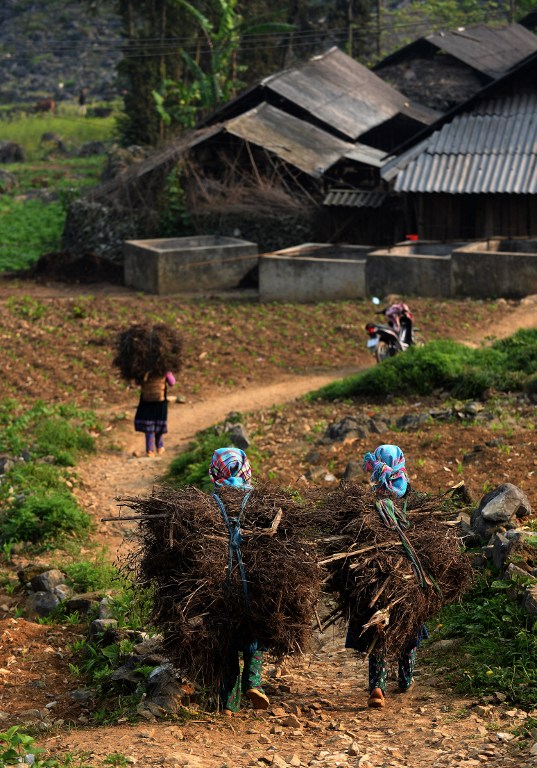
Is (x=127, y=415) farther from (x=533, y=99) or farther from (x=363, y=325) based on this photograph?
(x=533, y=99)

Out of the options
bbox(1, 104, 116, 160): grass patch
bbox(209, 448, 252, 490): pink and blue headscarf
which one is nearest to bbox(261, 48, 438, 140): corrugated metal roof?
bbox(1, 104, 116, 160): grass patch

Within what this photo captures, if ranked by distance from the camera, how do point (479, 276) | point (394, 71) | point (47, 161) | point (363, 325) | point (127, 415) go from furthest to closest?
point (47, 161), point (394, 71), point (479, 276), point (363, 325), point (127, 415)

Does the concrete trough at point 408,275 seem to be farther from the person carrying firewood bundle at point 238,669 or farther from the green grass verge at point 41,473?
the person carrying firewood bundle at point 238,669

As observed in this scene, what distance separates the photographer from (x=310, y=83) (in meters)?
31.5

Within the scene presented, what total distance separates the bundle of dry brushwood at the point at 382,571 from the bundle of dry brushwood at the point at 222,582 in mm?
217

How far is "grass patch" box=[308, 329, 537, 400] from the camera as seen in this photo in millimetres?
13820

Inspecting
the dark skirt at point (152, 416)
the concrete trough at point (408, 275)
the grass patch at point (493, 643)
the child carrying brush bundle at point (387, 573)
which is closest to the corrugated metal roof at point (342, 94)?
the concrete trough at point (408, 275)

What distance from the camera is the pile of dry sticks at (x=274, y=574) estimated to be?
6.04 meters

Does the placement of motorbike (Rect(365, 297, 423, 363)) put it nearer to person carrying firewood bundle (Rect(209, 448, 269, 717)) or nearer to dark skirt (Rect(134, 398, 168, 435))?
dark skirt (Rect(134, 398, 168, 435))

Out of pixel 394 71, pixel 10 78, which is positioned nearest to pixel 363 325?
pixel 394 71

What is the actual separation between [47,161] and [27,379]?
33335 millimetres

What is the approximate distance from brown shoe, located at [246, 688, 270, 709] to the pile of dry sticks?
0.88 feet

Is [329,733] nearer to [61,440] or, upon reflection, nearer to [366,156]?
[61,440]

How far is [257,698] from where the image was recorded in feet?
20.8
